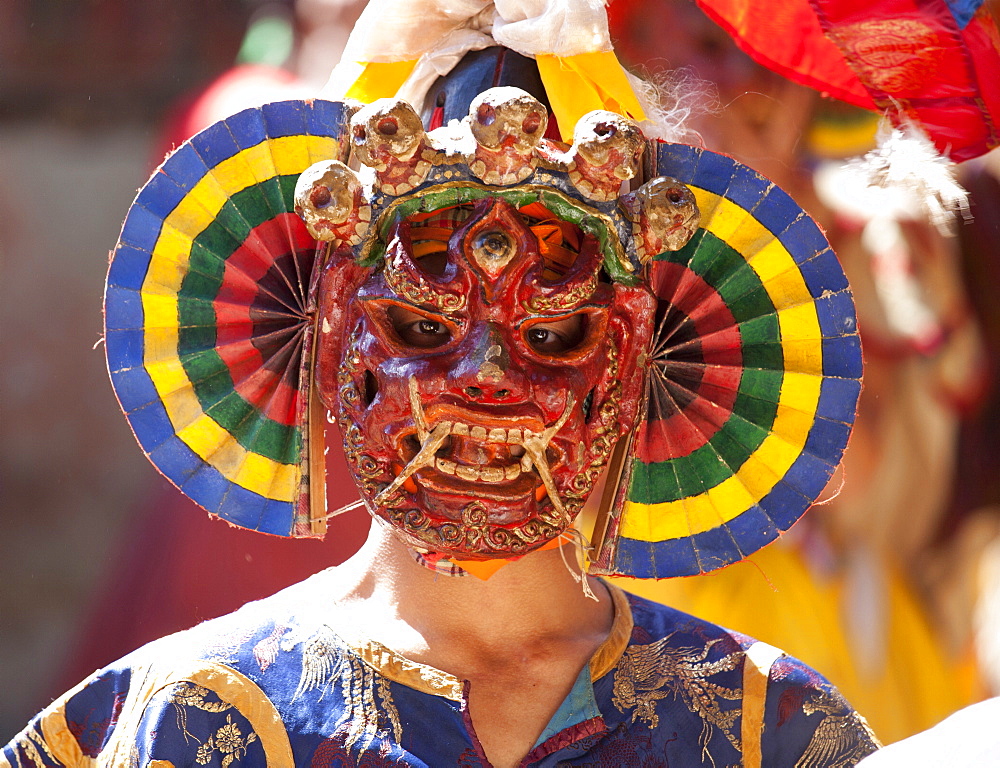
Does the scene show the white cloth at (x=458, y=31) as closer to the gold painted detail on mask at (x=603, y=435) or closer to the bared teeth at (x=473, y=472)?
the gold painted detail on mask at (x=603, y=435)

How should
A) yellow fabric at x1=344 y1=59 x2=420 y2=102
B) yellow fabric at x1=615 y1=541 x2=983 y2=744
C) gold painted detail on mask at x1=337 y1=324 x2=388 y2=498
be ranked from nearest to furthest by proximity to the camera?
gold painted detail on mask at x1=337 y1=324 x2=388 y2=498, yellow fabric at x1=344 y1=59 x2=420 y2=102, yellow fabric at x1=615 y1=541 x2=983 y2=744

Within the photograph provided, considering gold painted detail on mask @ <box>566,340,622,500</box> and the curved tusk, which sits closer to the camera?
the curved tusk

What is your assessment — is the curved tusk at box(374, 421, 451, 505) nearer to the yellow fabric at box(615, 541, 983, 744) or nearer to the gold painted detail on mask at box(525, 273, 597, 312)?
the gold painted detail on mask at box(525, 273, 597, 312)

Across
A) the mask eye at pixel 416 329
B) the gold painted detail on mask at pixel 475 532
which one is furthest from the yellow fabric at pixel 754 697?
the mask eye at pixel 416 329

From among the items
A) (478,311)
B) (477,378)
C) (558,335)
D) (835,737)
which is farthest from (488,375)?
(835,737)

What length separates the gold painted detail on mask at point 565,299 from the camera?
210 centimetres

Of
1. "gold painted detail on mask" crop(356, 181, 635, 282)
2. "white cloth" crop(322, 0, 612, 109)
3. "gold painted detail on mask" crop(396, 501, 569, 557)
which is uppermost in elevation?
"white cloth" crop(322, 0, 612, 109)

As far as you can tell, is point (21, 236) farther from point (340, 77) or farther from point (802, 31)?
point (802, 31)

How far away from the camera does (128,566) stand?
4.00m

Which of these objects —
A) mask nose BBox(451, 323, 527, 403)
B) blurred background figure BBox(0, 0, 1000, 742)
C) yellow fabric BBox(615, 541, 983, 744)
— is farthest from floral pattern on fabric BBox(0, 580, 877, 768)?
yellow fabric BBox(615, 541, 983, 744)

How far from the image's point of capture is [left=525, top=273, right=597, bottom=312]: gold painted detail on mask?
2.10 meters

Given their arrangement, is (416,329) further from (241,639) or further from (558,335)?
(241,639)

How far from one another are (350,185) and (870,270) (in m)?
2.71

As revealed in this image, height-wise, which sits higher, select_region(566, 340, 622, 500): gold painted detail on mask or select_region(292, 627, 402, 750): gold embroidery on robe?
select_region(566, 340, 622, 500): gold painted detail on mask
